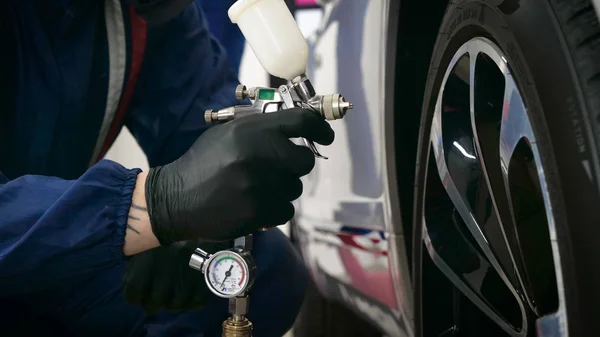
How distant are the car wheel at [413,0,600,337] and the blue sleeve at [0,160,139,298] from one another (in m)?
0.40

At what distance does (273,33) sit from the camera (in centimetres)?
61

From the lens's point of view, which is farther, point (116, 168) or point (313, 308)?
point (313, 308)

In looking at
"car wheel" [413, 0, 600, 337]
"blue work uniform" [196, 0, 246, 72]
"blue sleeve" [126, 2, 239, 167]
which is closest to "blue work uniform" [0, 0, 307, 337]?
"blue sleeve" [126, 2, 239, 167]

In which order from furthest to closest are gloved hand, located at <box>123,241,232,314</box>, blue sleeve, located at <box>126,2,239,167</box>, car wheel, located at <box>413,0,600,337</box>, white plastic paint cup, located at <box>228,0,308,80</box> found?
blue sleeve, located at <box>126,2,239,167</box>, gloved hand, located at <box>123,241,232,314</box>, white plastic paint cup, located at <box>228,0,308,80</box>, car wheel, located at <box>413,0,600,337</box>

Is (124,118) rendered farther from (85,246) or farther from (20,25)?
(85,246)

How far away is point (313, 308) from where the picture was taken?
1340 mm

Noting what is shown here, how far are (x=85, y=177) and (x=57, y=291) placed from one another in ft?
1.23

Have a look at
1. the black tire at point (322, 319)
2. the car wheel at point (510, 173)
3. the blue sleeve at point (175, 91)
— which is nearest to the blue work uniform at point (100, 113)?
the blue sleeve at point (175, 91)

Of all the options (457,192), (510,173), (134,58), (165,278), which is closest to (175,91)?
(134,58)

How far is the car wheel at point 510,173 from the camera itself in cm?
44

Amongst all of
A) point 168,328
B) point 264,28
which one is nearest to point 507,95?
point 264,28

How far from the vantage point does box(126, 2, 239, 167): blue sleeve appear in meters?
1.21

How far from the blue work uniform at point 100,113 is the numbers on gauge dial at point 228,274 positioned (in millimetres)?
293

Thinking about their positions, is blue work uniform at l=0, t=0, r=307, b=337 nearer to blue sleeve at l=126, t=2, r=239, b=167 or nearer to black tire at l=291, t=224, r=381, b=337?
blue sleeve at l=126, t=2, r=239, b=167
